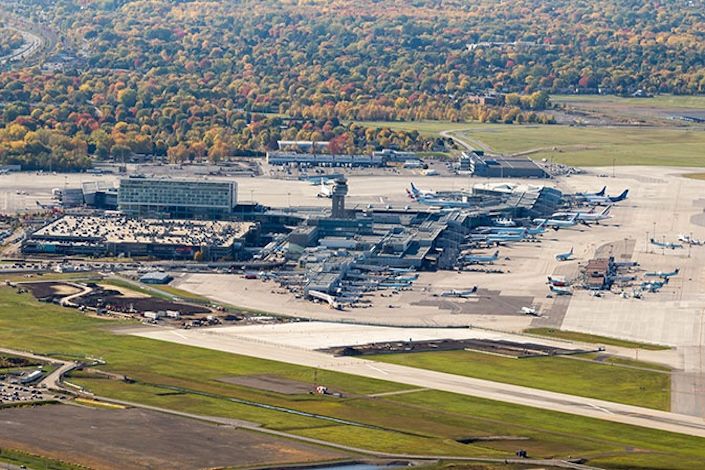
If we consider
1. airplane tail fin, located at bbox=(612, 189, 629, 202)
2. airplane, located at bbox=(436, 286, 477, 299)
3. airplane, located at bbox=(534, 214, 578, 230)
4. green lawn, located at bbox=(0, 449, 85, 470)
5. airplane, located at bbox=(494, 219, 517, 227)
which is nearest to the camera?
green lawn, located at bbox=(0, 449, 85, 470)

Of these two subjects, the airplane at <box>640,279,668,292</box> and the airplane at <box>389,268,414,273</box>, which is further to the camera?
the airplane at <box>389,268,414,273</box>

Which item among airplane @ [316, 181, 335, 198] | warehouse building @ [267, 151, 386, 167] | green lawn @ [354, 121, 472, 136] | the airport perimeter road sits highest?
the airport perimeter road

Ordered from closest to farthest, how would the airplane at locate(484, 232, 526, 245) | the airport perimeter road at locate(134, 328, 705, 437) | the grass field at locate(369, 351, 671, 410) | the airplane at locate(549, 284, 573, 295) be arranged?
the airport perimeter road at locate(134, 328, 705, 437) < the grass field at locate(369, 351, 671, 410) < the airplane at locate(549, 284, 573, 295) < the airplane at locate(484, 232, 526, 245)

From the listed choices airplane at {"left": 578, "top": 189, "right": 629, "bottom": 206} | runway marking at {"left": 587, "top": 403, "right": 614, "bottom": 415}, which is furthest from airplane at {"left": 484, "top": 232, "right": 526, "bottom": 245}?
runway marking at {"left": 587, "top": 403, "right": 614, "bottom": 415}

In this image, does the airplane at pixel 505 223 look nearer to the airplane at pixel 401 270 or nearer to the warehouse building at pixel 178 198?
the airplane at pixel 401 270

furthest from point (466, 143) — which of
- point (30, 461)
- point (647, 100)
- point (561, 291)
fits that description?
point (30, 461)

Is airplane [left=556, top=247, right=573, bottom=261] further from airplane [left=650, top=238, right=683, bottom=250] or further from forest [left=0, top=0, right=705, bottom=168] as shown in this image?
forest [left=0, top=0, right=705, bottom=168]
